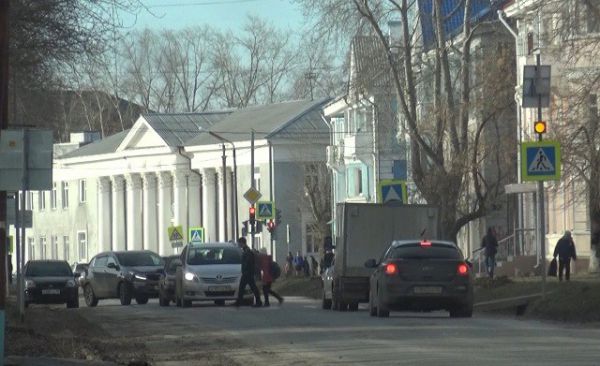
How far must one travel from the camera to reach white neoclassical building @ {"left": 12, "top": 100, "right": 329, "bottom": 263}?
95.2 metres

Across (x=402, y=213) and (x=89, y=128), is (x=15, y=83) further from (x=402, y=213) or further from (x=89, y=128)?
(x=89, y=128)

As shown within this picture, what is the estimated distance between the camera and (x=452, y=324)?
26.9m

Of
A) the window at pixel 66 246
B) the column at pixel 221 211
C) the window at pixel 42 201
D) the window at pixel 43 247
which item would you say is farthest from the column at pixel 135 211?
the window at pixel 42 201

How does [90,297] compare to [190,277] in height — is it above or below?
below

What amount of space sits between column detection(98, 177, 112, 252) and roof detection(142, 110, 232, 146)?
9.29m

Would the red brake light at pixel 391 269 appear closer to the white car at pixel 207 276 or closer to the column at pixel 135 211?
the white car at pixel 207 276

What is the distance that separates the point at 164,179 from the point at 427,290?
7656 cm

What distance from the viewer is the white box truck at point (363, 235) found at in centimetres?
3550

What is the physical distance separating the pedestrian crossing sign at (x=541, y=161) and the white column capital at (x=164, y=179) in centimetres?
7604

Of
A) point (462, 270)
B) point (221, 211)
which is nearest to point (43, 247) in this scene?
point (221, 211)

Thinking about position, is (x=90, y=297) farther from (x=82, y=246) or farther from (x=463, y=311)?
(x=82, y=246)

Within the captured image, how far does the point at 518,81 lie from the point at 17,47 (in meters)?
29.9

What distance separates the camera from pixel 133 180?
108 metres

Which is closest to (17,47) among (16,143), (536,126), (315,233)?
(16,143)
